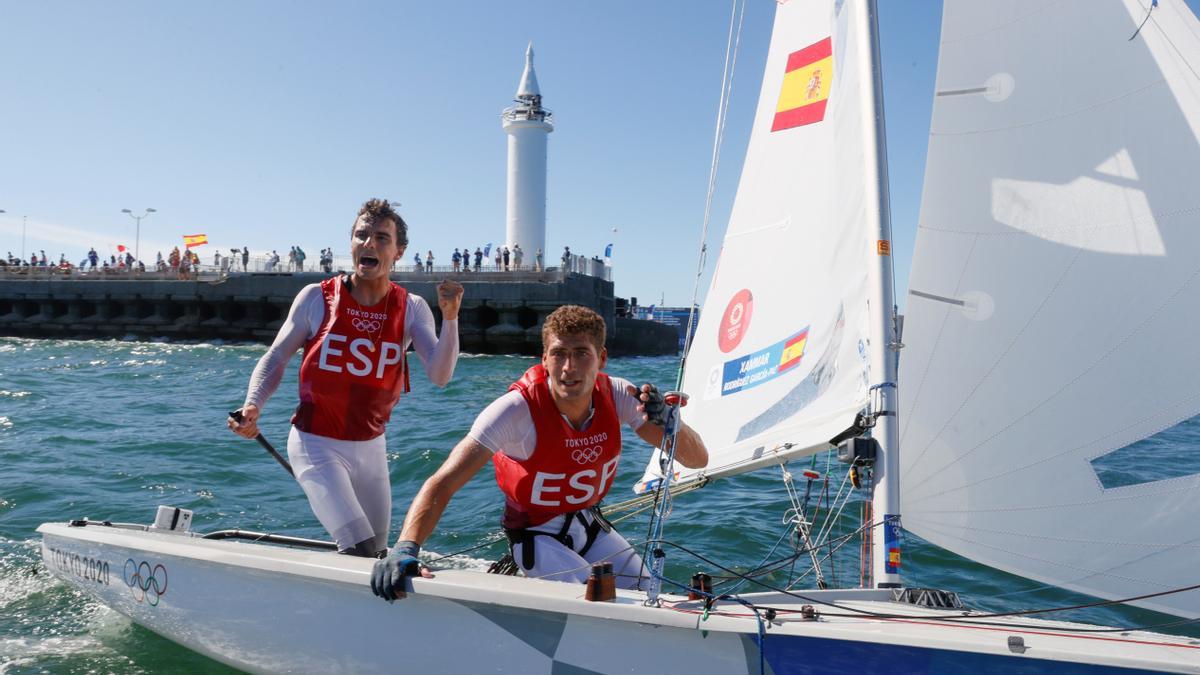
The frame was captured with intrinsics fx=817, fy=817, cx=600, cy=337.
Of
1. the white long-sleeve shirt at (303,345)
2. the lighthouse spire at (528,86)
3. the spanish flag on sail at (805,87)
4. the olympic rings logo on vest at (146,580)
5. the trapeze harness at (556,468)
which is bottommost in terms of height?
the olympic rings logo on vest at (146,580)

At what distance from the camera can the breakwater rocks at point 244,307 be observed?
27219 mm

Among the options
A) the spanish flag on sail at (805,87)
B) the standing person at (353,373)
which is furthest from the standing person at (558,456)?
the spanish flag on sail at (805,87)

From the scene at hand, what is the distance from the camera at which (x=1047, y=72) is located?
11.9 ft

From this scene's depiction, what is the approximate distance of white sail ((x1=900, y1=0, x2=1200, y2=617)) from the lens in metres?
3.18

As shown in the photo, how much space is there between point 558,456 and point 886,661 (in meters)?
1.32

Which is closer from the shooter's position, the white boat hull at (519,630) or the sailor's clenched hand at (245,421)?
the white boat hull at (519,630)

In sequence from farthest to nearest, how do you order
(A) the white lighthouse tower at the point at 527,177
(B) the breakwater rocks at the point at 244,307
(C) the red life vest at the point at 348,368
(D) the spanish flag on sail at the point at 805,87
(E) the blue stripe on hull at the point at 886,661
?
(A) the white lighthouse tower at the point at 527,177, (B) the breakwater rocks at the point at 244,307, (D) the spanish flag on sail at the point at 805,87, (C) the red life vest at the point at 348,368, (E) the blue stripe on hull at the point at 886,661

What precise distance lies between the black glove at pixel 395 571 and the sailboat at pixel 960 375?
0.21ft

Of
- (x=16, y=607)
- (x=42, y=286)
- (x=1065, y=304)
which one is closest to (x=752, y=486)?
(x=1065, y=304)

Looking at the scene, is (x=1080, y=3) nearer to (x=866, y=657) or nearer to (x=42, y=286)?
(x=866, y=657)

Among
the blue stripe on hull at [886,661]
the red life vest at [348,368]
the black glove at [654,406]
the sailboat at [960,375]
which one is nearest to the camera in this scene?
the blue stripe on hull at [886,661]

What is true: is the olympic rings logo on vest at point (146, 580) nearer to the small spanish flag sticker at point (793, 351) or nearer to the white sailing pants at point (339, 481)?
the white sailing pants at point (339, 481)

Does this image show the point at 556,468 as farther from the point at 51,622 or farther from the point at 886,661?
the point at 51,622

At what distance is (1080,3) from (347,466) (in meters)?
3.77
